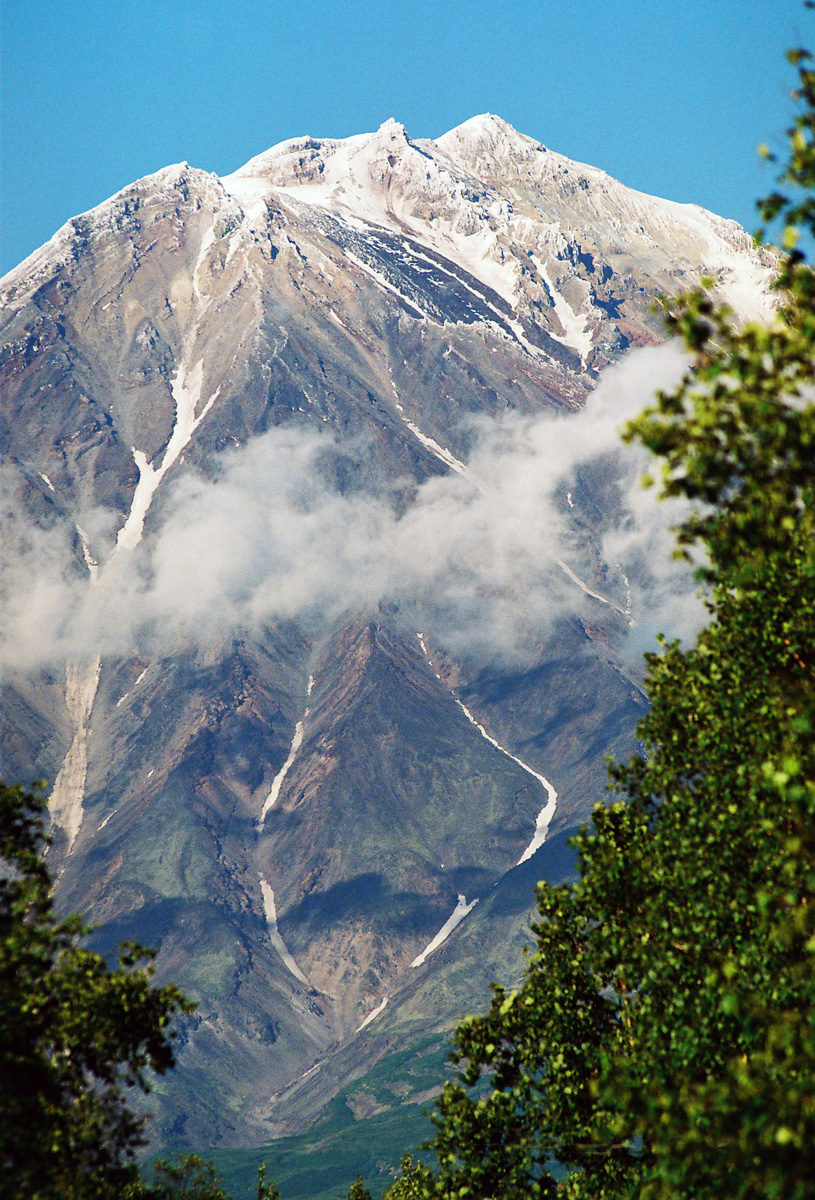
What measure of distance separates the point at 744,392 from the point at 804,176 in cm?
300

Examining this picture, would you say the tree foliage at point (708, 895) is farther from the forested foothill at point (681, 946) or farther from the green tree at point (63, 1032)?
the green tree at point (63, 1032)

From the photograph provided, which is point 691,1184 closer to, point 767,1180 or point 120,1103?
point 767,1180

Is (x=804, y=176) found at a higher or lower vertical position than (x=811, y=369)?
higher

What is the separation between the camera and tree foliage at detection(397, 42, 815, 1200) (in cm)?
1509

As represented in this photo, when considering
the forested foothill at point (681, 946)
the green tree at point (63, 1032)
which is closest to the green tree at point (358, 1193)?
the forested foothill at point (681, 946)

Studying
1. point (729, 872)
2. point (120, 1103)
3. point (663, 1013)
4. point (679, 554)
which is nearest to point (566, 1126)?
point (663, 1013)

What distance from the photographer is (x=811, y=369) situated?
15297 millimetres

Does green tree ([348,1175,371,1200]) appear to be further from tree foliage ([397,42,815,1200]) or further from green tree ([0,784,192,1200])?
green tree ([0,784,192,1200])

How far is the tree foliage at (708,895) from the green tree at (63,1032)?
26.7ft

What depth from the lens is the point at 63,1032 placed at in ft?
90.5

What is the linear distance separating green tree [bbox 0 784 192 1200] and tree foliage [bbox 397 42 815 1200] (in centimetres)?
814

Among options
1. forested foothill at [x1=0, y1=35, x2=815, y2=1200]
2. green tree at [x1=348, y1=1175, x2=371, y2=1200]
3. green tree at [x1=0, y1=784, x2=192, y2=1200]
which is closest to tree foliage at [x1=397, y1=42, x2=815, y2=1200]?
forested foothill at [x1=0, y1=35, x2=815, y2=1200]

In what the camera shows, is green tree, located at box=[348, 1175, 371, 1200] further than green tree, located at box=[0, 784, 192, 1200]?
A: Yes

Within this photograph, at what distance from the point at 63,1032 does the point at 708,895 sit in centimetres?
1454
